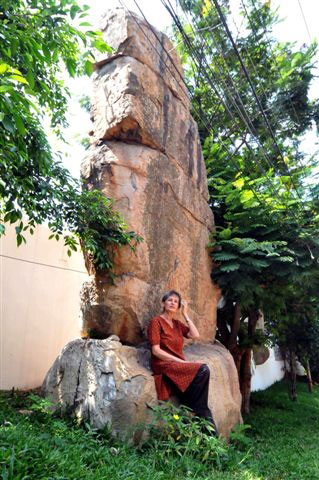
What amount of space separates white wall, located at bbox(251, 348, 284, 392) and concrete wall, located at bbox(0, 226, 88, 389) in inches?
353

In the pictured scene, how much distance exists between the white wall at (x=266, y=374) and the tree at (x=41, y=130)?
36.5 feet

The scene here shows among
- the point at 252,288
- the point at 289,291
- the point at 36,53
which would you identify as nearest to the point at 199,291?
the point at 252,288

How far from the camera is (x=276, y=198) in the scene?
7.24m

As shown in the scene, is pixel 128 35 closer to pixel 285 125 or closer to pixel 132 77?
pixel 132 77

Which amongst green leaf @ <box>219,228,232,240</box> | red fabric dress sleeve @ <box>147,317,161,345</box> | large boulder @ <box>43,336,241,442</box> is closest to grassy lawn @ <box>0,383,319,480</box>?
large boulder @ <box>43,336,241,442</box>

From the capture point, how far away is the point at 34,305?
714 centimetres

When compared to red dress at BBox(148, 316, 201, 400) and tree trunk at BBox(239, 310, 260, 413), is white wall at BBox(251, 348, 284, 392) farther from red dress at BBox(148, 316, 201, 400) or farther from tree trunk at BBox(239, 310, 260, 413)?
red dress at BBox(148, 316, 201, 400)

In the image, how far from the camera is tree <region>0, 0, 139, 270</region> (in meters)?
2.88

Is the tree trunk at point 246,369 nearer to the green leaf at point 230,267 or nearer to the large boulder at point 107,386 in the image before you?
the green leaf at point 230,267

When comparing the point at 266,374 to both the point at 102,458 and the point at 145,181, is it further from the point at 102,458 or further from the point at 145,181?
the point at 102,458

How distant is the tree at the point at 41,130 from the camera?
288 centimetres

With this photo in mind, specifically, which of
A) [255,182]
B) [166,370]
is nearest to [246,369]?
[255,182]

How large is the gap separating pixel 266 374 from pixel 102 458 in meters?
15.5

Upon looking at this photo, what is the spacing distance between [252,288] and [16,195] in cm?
448
